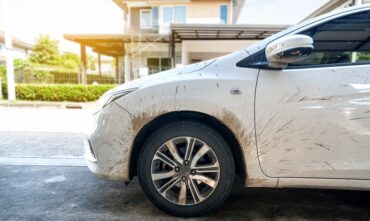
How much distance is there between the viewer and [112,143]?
2719 millimetres

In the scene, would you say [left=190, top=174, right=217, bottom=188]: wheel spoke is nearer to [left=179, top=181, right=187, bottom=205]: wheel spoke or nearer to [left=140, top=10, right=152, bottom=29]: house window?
[left=179, top=181, right=187, bottom=205]: wheel spoke

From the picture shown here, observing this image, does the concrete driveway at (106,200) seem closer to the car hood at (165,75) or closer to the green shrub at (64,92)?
the car hood at (165,75)

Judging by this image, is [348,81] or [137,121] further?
[137,121]

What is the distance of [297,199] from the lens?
320cm

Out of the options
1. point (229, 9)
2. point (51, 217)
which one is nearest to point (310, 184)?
point (51, 217)

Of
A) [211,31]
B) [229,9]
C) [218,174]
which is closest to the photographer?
[218,174]

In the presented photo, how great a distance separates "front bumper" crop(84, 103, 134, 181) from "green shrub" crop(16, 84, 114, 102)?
12231 millimetres

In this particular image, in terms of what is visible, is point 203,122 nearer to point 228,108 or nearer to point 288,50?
point 228,108

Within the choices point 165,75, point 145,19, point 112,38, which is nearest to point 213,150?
point 165,75

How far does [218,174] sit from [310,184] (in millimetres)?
728

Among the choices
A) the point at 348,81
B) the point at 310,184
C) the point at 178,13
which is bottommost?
the point at 310,184

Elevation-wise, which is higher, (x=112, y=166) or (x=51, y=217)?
(x=112, y=166)

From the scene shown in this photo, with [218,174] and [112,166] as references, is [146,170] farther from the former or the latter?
[218,174]

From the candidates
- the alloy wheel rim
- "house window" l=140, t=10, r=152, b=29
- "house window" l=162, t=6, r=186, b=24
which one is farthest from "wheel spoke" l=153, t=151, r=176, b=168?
"house window" l=140, t=10, r=152, b=29
